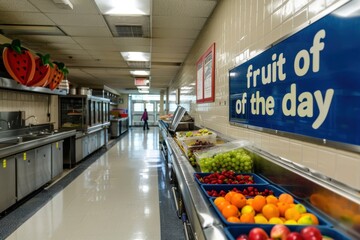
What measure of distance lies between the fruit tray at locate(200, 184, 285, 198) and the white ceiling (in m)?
2.62

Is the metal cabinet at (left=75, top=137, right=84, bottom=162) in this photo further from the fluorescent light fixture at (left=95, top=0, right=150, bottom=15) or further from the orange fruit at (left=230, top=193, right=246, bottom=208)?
the orange fruit at (left=230, top=193, right=246, bottom=208)

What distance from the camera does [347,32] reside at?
1.01 metres

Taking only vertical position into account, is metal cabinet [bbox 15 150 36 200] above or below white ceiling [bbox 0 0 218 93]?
below

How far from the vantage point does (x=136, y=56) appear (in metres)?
6.48

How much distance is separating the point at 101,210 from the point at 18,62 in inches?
111

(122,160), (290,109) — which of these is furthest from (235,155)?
(122,160)

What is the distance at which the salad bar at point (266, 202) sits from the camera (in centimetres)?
95

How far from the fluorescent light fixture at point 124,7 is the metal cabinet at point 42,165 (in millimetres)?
2660

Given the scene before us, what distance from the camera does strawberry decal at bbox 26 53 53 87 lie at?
484 cm

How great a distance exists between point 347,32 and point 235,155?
3.84 feet

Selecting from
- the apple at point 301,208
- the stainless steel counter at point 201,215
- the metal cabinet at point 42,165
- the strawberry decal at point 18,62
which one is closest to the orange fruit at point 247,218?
the stainless steel counter at point 201,215

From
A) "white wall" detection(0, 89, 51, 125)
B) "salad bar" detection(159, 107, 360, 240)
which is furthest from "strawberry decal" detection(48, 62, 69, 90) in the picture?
"salad bar" detection(159, 107, 360, 240)

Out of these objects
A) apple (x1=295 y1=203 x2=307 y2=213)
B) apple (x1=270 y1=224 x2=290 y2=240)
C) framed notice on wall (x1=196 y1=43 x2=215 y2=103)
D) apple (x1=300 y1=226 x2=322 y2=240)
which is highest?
framed notice on wall (x1=196 y1=43 x2=215 y2=103)

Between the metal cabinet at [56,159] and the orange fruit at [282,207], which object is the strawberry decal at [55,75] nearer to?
the metal cabinet at [56,159]
